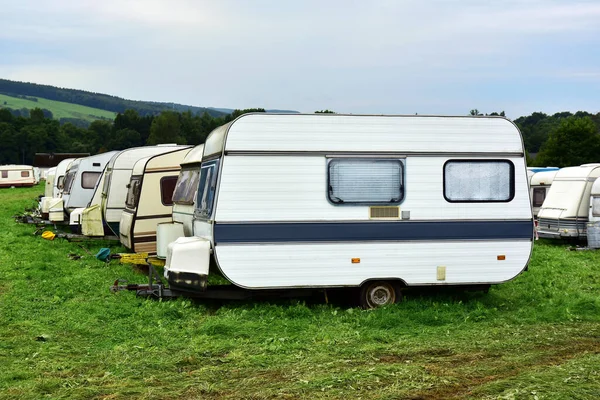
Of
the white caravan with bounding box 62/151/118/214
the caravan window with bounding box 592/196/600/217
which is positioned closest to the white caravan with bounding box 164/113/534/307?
the caravan window with bounding box 592/196/600/217

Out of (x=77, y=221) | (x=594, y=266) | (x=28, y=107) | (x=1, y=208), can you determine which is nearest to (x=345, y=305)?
(x=594, y=266)

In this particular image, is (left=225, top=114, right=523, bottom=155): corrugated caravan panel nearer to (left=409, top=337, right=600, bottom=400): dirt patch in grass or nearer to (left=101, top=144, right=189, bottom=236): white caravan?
(left=409, top=337, right=600, bottom=400): dirt patch in grass

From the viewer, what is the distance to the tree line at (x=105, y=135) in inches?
4301

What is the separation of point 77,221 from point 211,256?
11716 millimetres

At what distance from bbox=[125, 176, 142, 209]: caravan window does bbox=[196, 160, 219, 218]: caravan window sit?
4.53 m

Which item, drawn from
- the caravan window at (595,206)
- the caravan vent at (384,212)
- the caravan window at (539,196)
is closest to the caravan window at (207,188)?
the caravan vent at (384,212)

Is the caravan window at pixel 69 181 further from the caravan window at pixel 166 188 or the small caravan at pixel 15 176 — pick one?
the small caravan at pixel 15 176

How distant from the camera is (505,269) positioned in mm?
11148

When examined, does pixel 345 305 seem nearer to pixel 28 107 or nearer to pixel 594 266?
pixel 594 266

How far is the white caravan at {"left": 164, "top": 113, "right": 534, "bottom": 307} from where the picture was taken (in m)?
10.6

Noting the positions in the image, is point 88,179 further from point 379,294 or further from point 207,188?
point 379,294

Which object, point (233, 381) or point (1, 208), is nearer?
point (233, 381)

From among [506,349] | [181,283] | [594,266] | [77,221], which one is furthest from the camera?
[77,221]

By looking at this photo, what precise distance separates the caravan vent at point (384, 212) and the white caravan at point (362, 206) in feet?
0.05
